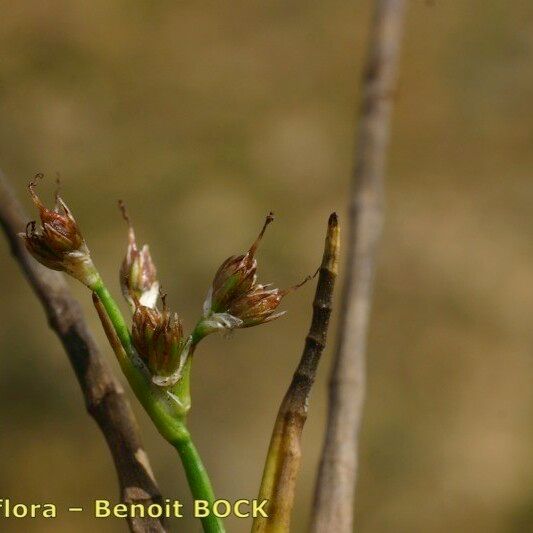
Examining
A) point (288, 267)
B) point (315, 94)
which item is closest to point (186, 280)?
point (288, 267)

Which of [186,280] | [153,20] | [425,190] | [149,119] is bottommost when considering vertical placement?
[186,280]

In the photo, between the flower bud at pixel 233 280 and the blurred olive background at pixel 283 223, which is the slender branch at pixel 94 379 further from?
the blurred olive background at pixel 283 223

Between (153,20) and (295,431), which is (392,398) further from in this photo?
(295,431)

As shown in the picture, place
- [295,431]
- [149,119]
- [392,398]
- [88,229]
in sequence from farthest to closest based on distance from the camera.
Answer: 1. [149,119]
2. [88,229]
3. [392,398]
4. [295,431]

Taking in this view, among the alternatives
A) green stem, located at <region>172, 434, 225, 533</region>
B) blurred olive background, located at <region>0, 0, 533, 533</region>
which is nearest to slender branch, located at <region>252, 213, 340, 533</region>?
green stem, located at <region>172, 434, 225, 533</region>

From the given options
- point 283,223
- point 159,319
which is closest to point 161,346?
point 159,319

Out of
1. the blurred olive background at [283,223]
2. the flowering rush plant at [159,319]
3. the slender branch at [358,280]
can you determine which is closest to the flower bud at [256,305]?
the flowering rush plant at [159,319]
